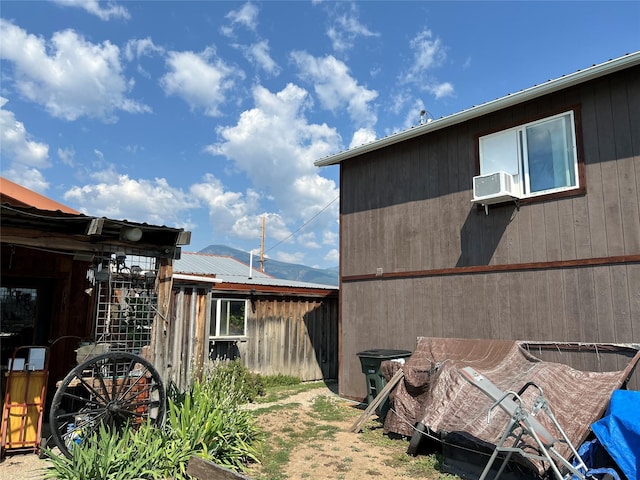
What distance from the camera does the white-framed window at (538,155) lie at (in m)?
6.23

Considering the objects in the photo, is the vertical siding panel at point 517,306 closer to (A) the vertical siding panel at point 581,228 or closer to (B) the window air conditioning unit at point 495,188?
(A) the vertical siding panel at point 581,228

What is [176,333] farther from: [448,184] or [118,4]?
[118,4]

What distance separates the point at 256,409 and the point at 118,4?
8619mm

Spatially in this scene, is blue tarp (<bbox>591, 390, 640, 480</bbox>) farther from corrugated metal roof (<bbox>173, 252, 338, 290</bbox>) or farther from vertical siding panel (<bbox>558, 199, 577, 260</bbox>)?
corrugated metal roof (<bbox>173, 252, 338, 290</bbox>)

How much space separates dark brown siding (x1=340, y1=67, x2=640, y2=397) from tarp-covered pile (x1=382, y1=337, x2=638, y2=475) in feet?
2.16

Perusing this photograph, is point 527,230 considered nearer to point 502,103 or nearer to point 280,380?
point 502,103

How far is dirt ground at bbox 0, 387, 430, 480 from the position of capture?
4.65 metres

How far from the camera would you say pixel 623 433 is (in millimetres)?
3811

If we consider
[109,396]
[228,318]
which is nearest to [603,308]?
[109,396]

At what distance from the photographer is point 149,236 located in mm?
5934

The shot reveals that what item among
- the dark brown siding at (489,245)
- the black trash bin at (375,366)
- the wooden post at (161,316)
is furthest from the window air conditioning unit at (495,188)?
the wooden post at (161,316)

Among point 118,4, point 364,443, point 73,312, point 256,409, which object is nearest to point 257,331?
point 256,409

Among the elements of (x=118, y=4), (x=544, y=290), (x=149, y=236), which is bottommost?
(x=544, y=290)

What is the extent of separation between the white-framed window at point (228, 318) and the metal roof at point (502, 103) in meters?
4.30
